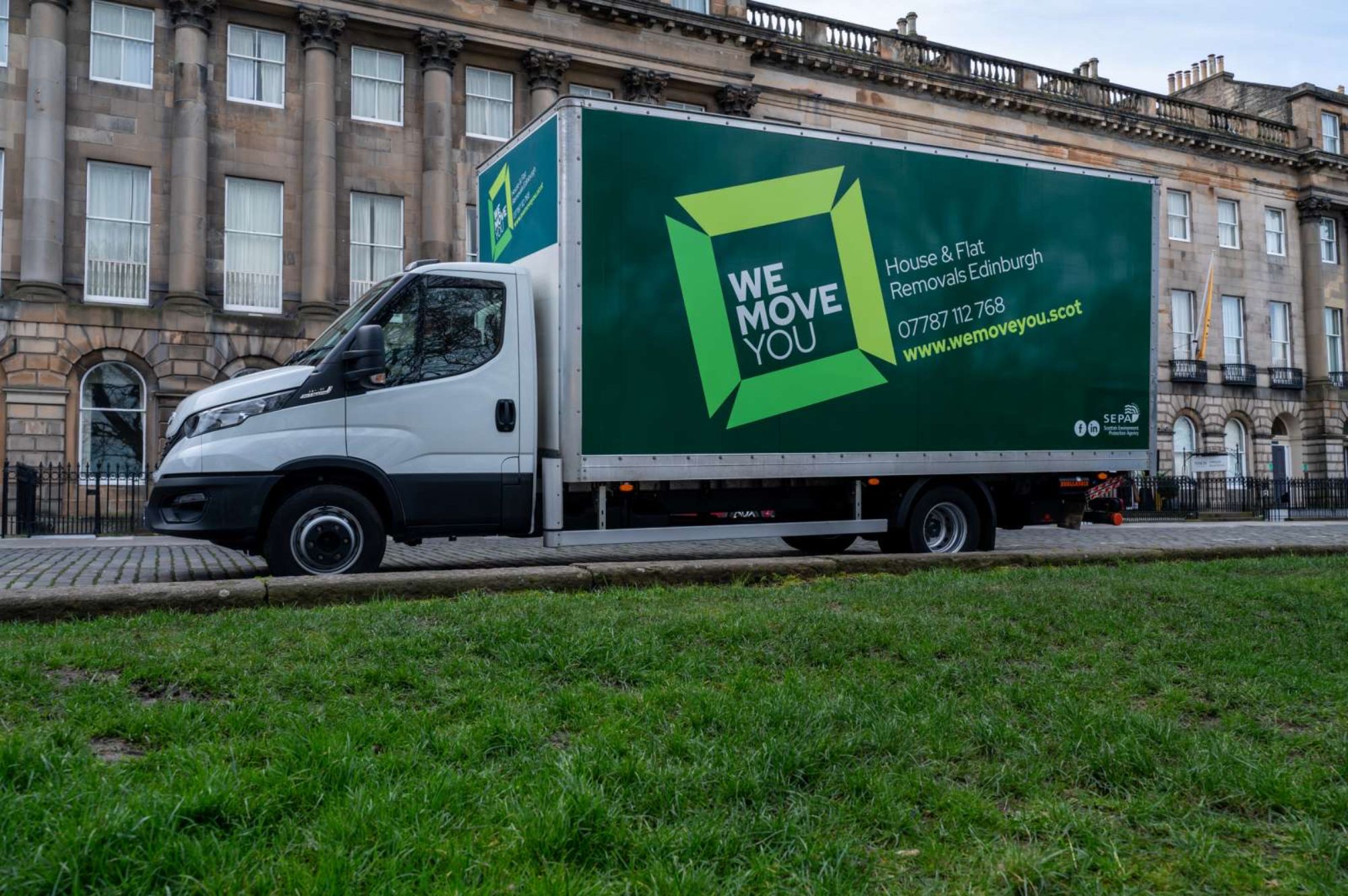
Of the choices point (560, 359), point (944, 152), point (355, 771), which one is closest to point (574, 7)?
point (944, 152)

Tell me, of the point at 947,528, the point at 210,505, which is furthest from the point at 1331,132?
the point at 210,505

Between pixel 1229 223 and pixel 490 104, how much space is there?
31.9m

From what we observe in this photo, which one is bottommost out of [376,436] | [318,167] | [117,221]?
[376,436]

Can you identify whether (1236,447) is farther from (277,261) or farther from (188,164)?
(188,164)

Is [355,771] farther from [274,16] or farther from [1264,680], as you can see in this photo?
[274,16]

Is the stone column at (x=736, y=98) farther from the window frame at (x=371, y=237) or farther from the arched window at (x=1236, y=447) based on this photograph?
the arched window at (x=1236, y=447)

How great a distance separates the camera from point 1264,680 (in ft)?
15.7

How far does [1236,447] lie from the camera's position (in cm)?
4228

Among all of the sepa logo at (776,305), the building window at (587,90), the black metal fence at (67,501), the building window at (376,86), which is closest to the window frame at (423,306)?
the sepa logo at (776,305)

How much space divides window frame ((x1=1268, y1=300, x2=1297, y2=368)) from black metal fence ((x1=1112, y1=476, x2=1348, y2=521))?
8619mm

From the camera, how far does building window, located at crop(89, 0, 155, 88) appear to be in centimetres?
2434

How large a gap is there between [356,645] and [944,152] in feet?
28.7

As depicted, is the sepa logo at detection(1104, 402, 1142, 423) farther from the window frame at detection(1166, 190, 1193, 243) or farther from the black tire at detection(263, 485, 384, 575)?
the window frame at detection(1166, 190, 1193, 243)

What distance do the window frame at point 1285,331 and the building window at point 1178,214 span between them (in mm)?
6312
